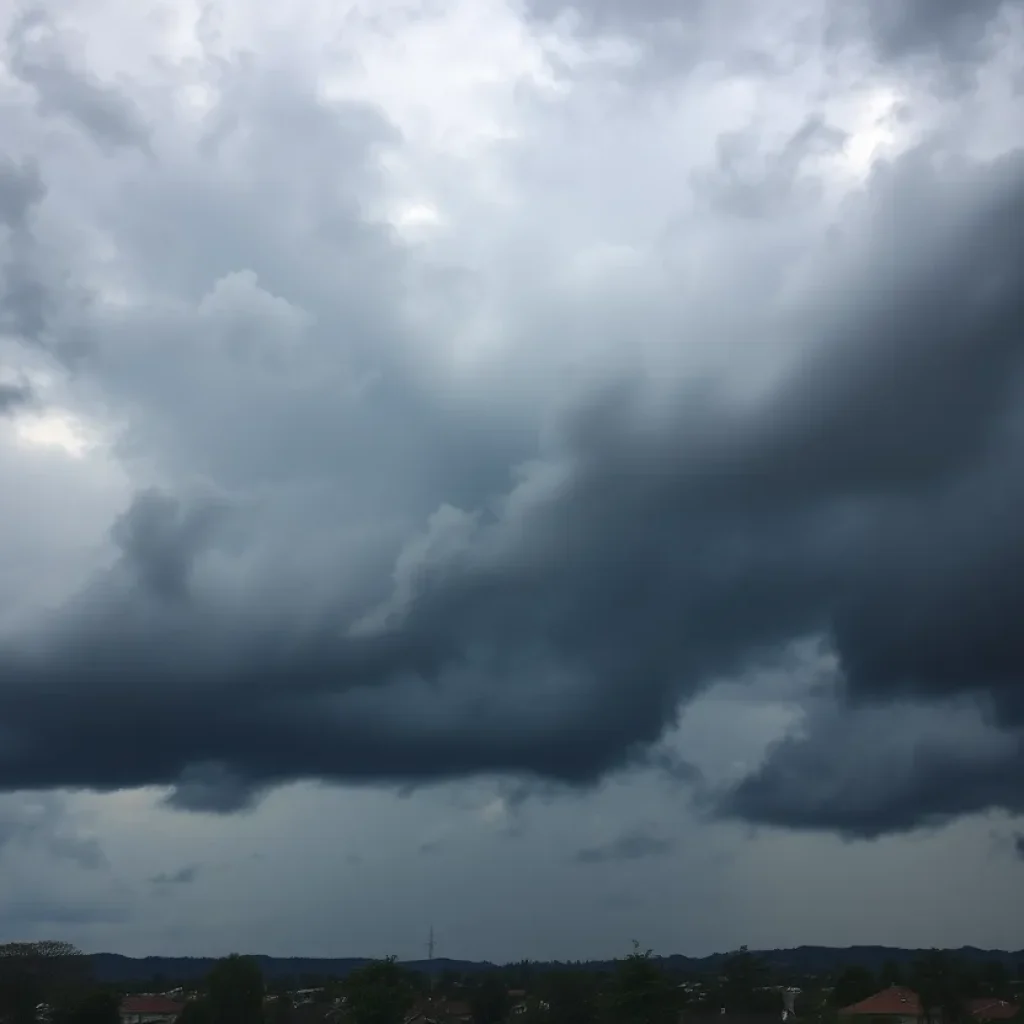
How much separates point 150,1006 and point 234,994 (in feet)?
206

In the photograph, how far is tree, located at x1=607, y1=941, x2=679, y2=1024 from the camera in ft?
293

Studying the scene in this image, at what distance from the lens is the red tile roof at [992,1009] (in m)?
118

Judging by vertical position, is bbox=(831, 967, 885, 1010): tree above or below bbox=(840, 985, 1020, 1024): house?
above

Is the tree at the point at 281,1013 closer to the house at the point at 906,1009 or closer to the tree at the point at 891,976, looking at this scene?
the house at the point at 906,1009

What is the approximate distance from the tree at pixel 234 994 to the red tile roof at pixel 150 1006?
4762cm

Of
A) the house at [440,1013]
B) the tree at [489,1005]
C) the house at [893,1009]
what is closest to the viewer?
the house at [893,1009]

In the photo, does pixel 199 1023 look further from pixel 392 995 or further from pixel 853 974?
pixel 853 974

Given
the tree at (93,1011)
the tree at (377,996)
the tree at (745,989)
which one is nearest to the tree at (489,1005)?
the tree at (745,989)

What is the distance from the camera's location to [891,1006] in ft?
419

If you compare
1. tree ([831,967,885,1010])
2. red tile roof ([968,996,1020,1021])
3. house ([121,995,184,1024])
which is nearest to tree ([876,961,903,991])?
tree ([831,967,885,1010])

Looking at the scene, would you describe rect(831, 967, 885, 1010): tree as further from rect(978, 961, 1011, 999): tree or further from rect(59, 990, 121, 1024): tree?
rect(59, 990, 121, 1024): tree

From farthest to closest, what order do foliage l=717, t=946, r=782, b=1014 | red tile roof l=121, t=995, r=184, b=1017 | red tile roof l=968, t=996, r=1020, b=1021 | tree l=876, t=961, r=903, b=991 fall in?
red tile roof l=121, t=995, r=184, b=1017, tree l=876, t=961, r=903, b=991, foliage l=717, t=946, r=782, b=1014, red tile roof l=968, t=996, r=1020, b=1021

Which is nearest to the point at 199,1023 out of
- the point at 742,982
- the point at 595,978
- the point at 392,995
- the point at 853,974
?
the point at 392,995

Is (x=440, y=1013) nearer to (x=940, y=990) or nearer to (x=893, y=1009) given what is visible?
(x=893, y=1009)
